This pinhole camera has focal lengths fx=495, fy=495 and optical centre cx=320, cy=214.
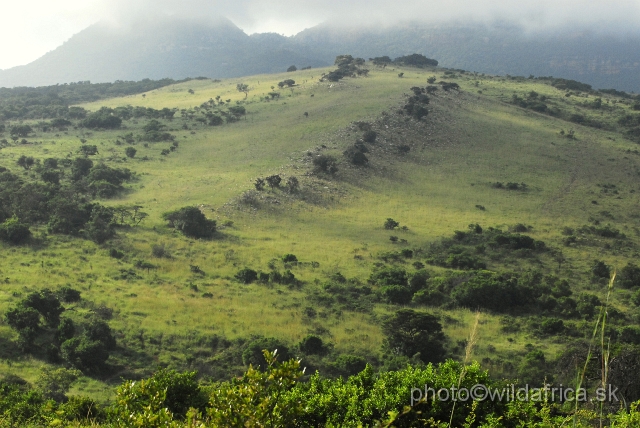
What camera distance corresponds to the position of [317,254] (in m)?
33.9

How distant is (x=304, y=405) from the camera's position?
6.58 meters

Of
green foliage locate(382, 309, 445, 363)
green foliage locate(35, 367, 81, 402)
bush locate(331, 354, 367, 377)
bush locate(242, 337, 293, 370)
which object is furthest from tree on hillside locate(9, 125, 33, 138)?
bush locate(331, 354, 367, 377)

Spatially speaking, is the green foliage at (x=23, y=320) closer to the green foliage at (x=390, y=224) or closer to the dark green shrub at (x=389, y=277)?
the dark green shrub at (x=389, y=277)

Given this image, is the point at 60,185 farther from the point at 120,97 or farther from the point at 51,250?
the point at 120,97

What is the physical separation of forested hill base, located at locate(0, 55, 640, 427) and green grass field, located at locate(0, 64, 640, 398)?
0.23 meters

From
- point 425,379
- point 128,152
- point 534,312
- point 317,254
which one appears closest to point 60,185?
point 128,152

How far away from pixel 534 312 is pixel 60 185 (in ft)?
129

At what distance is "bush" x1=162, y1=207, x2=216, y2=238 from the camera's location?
36.4 metres

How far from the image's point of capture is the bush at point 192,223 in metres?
36.4

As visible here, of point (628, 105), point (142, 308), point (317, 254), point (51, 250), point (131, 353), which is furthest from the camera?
point (628, 105)

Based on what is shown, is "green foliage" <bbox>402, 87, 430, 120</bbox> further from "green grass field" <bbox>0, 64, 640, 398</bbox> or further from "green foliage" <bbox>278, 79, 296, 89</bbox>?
"green foliage" <bbox>278, 79, 296, 89</bbox>

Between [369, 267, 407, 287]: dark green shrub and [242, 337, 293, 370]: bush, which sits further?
[369, 267, 407, 287]: dark green shrub

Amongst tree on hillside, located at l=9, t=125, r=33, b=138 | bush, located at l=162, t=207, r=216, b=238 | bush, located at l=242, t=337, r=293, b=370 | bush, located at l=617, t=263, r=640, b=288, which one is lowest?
bush, located at l=617, t=263, r=640, b=288

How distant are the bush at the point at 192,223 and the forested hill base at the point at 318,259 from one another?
0.15 meters
